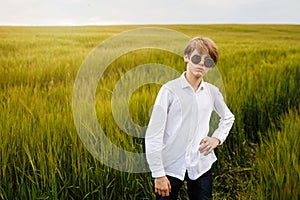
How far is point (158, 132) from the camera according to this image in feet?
2.88

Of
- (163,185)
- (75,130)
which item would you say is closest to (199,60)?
(163,185)

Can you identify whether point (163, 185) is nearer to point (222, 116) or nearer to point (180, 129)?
point (180, 129)

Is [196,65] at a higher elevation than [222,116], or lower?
higher

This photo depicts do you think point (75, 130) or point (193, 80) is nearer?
point (193, 80)

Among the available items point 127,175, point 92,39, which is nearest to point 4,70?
point 92,39

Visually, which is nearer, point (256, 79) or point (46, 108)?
point (46, 108)

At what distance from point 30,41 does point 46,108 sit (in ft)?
0.80

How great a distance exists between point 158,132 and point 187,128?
8 cm

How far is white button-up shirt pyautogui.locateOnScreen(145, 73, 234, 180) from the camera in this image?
879 millimetres

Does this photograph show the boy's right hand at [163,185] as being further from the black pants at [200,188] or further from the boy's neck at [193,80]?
the boy's neck at [193,80]

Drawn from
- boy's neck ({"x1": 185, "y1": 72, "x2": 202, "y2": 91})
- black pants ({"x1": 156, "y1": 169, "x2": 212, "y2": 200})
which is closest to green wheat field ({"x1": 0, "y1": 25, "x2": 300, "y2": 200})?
black pants ({"x1": 156, "y1": 169, "x2": 212, "y2": 200})

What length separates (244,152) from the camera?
134 cm

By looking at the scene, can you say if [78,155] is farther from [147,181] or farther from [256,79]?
[256,79]

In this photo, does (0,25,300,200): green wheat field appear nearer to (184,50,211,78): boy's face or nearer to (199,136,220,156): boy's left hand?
(199,136,220,156): boy's left hand
